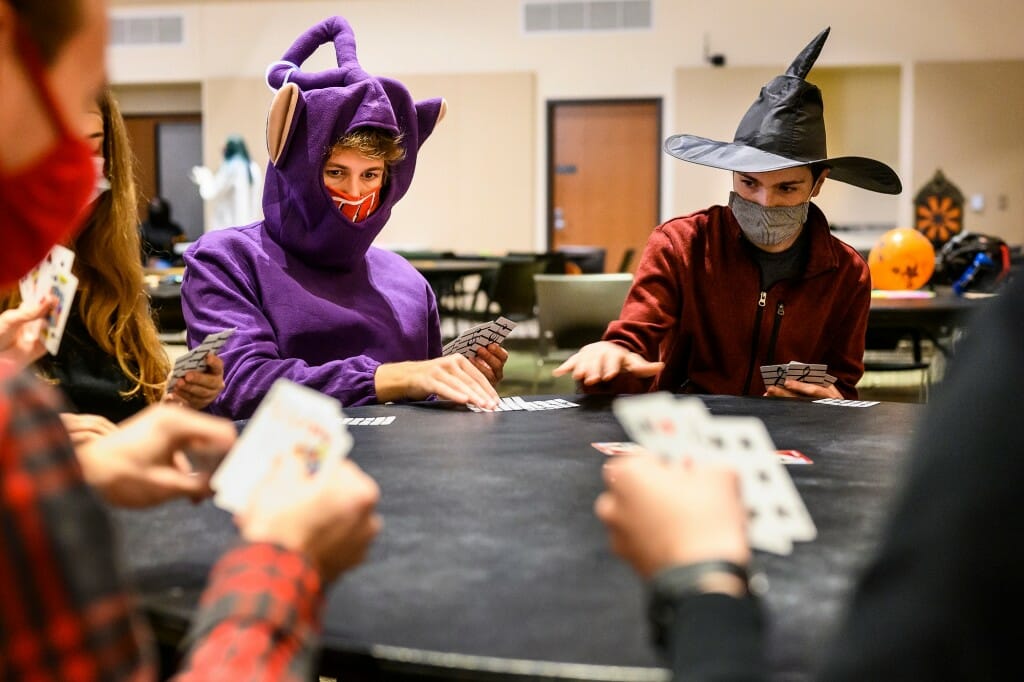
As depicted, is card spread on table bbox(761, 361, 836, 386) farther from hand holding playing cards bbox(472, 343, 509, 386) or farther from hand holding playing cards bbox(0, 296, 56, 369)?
hand holding playing cards bbox(0, 296, 56, 369)

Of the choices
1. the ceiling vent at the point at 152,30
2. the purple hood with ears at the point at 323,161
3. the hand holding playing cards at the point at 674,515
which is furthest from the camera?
the ceiling vent at the point at 152,30

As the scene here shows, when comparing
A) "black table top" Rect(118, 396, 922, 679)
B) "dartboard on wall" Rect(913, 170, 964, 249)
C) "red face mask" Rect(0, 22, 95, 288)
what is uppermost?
"dartboard on wall" Rect(913, 170, 964, 249)

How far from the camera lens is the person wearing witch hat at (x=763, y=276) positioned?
7.67 feet

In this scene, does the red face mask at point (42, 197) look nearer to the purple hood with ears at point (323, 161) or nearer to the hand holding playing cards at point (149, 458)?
the hand holding playing cards at point (149, 458)

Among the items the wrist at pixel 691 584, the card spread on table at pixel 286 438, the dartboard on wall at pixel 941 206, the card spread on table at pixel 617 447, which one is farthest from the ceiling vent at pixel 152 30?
the wrist at pixel 691 584

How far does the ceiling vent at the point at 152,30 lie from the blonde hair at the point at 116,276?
9728 mm

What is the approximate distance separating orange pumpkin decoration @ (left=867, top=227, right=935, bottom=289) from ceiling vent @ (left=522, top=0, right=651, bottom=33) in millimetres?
6359

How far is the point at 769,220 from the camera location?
7.68 feet

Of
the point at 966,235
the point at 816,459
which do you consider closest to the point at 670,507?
the point at 816,459

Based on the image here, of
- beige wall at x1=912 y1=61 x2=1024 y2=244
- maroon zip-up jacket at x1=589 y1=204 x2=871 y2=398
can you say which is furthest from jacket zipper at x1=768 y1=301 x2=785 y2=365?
beige wall at x1=912 y1=61 x2=1024 y2=244

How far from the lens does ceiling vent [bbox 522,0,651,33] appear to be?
402 inches

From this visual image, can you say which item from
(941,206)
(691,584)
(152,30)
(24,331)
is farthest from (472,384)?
(152,30)

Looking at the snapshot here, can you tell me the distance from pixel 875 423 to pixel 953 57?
9.60 m

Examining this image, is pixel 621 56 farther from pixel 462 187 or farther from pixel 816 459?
pixel 816 459
